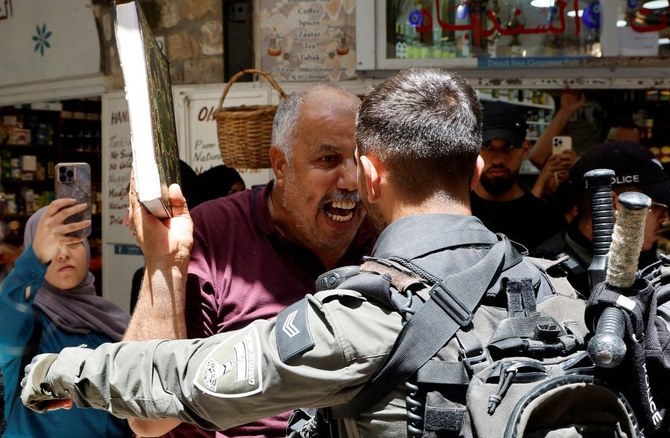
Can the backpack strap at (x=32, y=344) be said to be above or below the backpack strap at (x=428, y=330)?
below

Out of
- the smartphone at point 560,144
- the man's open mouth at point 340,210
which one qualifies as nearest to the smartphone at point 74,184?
the man's open mouth at point 340,210

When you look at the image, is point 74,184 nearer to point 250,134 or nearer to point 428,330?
point 250,134

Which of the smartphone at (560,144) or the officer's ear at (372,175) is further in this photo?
the smartphone at (560,144)

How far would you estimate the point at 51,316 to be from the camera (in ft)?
11.1

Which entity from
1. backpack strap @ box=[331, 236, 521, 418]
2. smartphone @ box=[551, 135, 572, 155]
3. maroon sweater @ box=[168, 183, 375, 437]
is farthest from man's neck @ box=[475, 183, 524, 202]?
backpack strap @ box=[331, 236, 521, 418]

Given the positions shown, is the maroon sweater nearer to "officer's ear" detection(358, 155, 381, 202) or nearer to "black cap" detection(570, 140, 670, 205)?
"officer's ear" detection(358, 155, 381, 202)

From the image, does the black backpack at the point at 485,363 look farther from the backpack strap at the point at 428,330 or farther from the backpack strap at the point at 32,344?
the backpack strap at the point at 32,344

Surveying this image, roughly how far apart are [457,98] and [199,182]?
3253 millimetres

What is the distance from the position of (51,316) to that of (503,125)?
2.37 m

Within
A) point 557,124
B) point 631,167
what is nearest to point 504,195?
point 557,124

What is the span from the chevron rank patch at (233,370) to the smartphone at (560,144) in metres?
3.92

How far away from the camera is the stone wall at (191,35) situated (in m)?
5.67

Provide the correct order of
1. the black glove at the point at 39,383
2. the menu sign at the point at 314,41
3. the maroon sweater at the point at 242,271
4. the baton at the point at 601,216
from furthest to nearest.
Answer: the menu sign at the point at 314,41 → the maroon sweater at the point at 242,271 → the black glove at the point at 39,383 → the baton at the point at 601,216


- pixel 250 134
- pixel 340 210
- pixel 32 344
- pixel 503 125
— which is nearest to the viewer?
pixel 340 210
